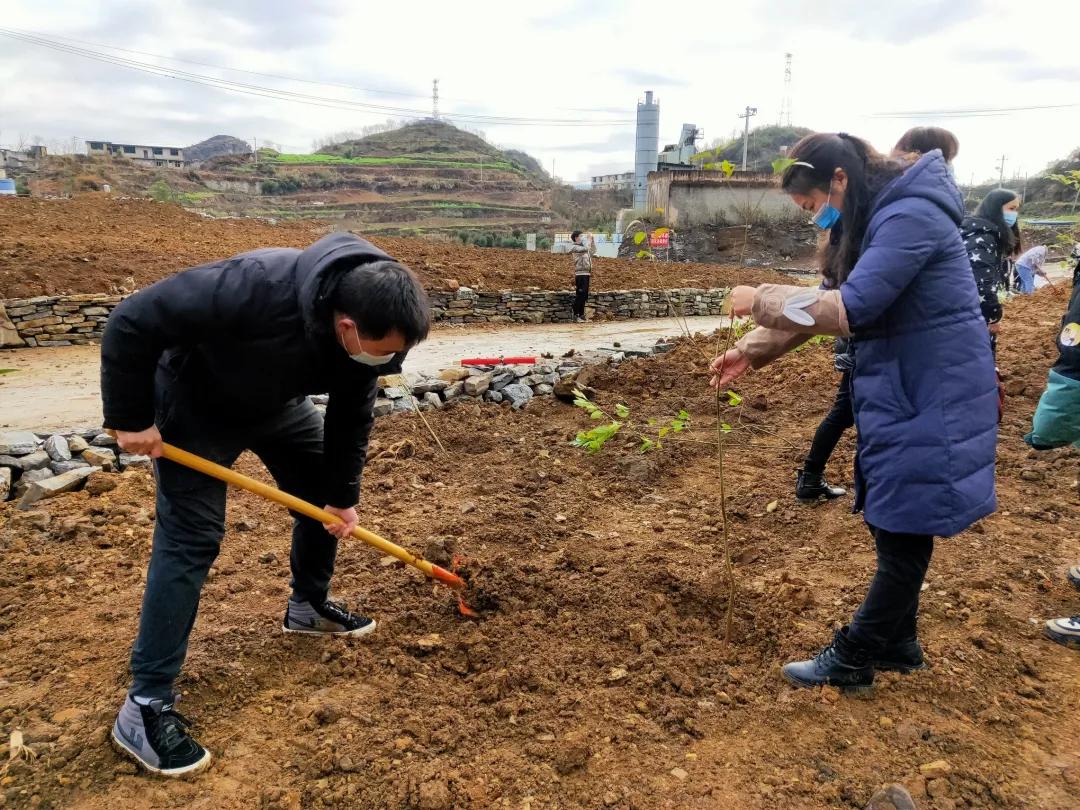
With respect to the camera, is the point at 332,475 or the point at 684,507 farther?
the point at 684,507

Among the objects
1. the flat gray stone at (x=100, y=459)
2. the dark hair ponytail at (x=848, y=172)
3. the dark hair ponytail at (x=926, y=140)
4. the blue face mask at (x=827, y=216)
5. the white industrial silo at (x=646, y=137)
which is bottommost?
the flat gray stone at (x=100, y=459)

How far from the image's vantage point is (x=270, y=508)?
4.02 metres

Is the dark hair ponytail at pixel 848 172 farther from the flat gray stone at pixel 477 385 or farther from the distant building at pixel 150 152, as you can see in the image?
the distant building at pixel 150 152

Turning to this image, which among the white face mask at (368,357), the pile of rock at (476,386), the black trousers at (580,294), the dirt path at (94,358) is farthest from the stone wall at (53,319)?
the white face mask at (368,357)

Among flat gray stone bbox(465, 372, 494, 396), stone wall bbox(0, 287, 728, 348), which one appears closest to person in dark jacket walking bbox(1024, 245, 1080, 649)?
flat gray stone bbox(465, 372, 494, 396)

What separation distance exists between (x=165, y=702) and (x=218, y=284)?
1.23 meters

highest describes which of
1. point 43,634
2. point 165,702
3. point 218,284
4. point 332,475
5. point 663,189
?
point 663,189

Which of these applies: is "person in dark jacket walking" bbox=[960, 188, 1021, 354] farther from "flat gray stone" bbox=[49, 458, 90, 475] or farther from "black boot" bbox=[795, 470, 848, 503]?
"flat gray stone" bbox=[49, 458, 90, 475]

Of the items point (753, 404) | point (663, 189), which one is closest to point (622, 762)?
point (753, 404)

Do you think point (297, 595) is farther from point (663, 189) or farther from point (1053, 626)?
point (663, 189)

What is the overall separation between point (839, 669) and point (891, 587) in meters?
0.36

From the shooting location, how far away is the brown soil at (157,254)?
9.99 meters

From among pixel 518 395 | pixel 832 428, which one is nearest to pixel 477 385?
pixel 518 395

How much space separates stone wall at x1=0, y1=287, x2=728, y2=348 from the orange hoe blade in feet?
19.4
